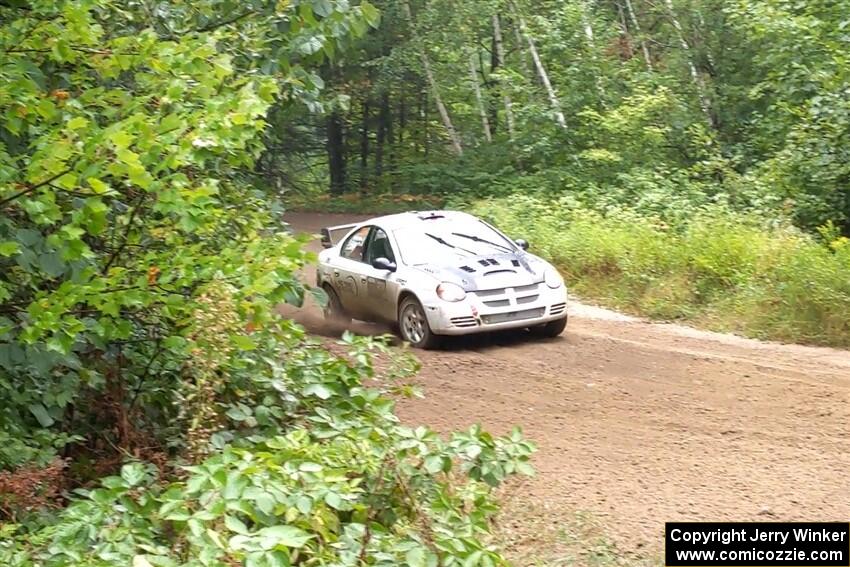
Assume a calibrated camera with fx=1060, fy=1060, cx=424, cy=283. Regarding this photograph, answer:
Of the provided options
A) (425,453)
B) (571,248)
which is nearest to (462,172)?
(571,248)

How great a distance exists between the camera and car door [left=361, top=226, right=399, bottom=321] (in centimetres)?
1349

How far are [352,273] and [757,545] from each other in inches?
362

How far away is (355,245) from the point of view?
1457 centimetres

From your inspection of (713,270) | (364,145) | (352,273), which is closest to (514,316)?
(352,273)

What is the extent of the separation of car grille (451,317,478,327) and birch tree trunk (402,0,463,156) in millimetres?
19765

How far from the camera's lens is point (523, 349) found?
1290 centimetres

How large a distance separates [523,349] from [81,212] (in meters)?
8.87

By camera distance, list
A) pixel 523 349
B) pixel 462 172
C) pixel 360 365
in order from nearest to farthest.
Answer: pixel 360 365
pixel 523 349
pixel 462 172

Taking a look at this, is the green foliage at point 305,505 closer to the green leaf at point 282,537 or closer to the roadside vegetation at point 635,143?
the green leaf at point 282,537

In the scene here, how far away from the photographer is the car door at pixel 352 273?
46.5 ft

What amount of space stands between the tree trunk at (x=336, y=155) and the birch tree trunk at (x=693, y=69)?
1451 cm

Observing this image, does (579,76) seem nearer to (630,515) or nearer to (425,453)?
(630,515)

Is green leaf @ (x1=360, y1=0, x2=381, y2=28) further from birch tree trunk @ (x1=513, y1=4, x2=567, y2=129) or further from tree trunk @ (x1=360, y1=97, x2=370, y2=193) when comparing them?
tree trunk @ (x1=360, y1=97, x2=370, y2=193)

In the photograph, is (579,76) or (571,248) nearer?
(571,248)
